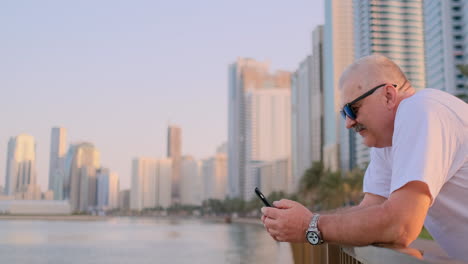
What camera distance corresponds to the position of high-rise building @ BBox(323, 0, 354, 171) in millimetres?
146500

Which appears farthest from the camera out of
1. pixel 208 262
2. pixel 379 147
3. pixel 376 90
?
pixel 208 262

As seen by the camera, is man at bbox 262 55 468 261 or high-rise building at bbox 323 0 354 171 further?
high-rise building at bbox 323 0 354 171

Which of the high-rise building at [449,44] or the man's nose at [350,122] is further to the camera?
the high-rise building at [449,44]

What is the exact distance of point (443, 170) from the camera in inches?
66.3

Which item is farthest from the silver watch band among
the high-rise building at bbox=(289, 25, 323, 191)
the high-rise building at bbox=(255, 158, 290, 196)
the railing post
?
the high-rise building at bbox=(255, 158, 290, 196)

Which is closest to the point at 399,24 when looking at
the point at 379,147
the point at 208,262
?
the point at 208,262

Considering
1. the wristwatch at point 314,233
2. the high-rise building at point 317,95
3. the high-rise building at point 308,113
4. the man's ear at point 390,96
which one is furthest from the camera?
the high-rise building at point 308,113

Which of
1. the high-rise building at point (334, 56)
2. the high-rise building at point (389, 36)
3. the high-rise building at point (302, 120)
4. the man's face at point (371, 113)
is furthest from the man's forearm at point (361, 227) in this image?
the high-rise building at point (302, 120)

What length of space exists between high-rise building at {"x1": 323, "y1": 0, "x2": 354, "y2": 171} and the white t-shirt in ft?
470

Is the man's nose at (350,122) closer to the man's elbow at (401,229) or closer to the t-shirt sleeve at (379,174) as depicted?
the t-shirt sleeve at (379,174)

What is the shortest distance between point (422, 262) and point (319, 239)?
1.55ft

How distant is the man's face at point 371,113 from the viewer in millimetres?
2043

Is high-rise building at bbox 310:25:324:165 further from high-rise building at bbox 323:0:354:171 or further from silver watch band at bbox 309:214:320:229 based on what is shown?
silver watch band at bbox 309:214:320:229

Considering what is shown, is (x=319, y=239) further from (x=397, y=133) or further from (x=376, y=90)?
(x=376, y=90)
